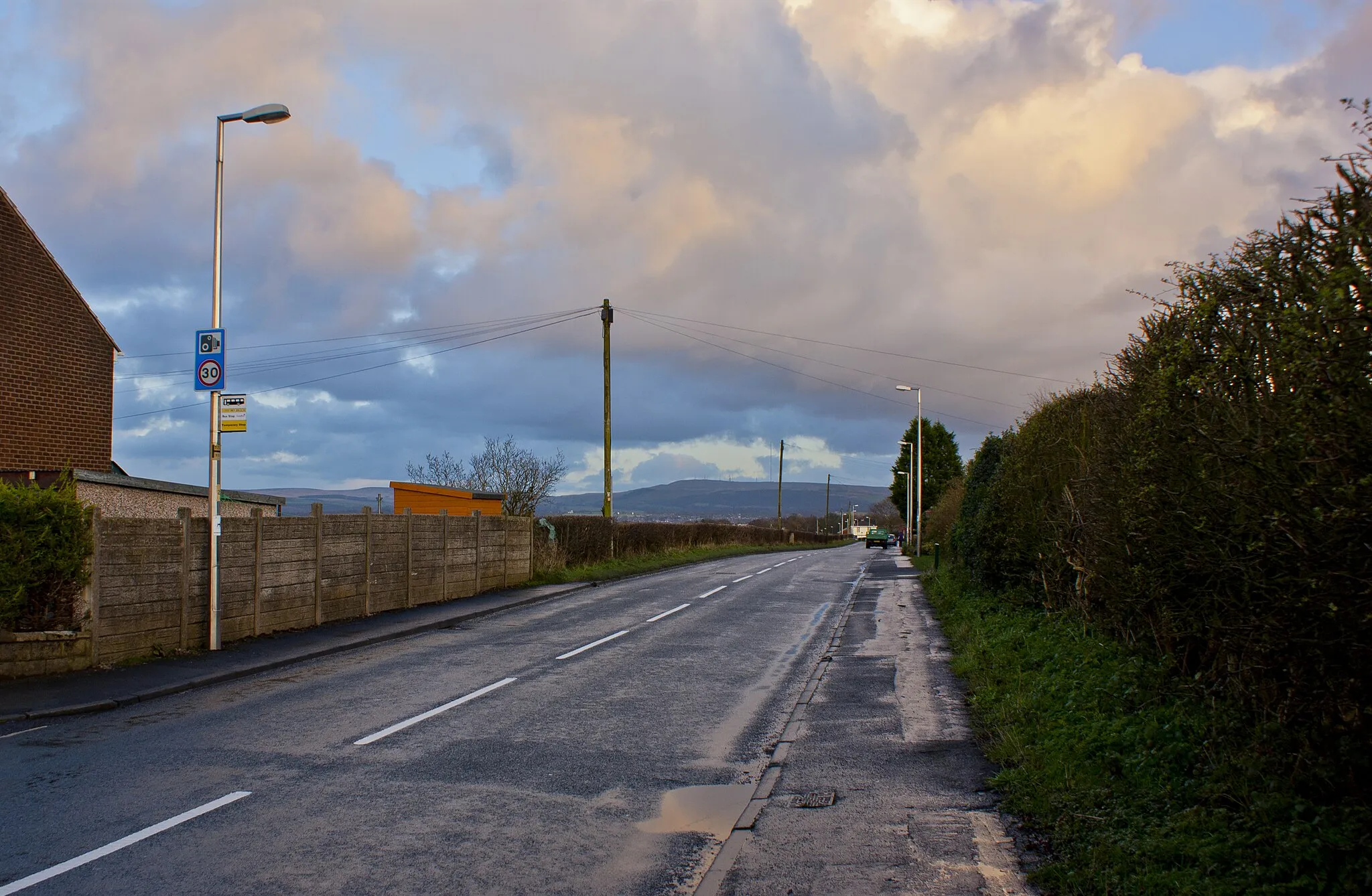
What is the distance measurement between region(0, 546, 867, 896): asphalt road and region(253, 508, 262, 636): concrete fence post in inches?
88.8

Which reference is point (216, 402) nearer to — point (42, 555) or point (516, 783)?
point (42, 555)

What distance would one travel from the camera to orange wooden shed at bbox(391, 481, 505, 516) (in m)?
30.5

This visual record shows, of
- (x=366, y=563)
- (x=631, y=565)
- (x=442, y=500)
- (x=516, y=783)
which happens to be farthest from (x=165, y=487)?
(x=631, y=565)

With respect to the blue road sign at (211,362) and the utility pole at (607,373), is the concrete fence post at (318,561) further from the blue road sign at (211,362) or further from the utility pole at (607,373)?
the utility pole at (607,373)

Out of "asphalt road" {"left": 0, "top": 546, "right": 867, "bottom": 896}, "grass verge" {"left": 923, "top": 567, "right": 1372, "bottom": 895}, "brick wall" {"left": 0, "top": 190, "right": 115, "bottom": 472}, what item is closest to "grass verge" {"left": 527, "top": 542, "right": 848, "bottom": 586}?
"brick wall" {"left": 0, "top": 190, "right": 115, "bottom": 472}

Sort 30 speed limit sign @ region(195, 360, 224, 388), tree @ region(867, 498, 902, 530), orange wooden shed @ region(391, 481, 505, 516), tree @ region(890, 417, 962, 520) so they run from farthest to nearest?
tree @ region(867, 498, 902, 530)
tree @ region(890, 417, 962, 520)
orange wooden shed @ region(391, 481, 505, 516)
30 speed limit sign @ region(195, 360, 224, 388)

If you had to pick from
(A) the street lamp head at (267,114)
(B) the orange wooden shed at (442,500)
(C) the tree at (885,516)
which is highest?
(A) the street lamp head at (267,114)

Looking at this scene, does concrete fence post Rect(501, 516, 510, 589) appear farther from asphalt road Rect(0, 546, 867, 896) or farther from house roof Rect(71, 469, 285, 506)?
asphalt road Rect(0, 546, 867, 896)

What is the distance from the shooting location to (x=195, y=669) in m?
12.4

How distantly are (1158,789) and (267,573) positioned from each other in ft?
44.4

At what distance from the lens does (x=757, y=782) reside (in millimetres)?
7566

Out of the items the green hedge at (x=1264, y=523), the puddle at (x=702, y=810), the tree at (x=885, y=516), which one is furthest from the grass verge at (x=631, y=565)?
the tree at (x=885, y=516)

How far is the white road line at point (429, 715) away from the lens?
8.77 m

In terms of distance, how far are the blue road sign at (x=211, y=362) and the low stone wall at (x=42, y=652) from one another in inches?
159
